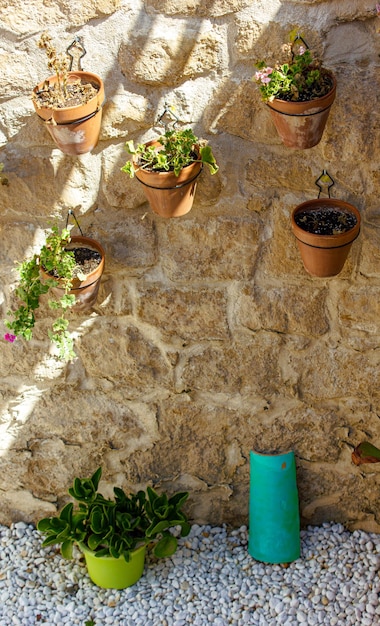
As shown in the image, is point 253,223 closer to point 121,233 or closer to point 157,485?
point 121,233

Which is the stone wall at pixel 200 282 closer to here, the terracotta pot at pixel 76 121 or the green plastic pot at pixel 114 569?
the terracotta pot at pixel 76 121

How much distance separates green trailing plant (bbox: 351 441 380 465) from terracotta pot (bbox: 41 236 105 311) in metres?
1.05

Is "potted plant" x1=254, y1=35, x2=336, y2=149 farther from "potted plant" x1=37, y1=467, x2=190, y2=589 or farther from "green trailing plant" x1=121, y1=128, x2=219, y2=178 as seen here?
"potted plant" x1=37, y1=467, x2=190, y2=589

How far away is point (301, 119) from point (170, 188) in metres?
0.42

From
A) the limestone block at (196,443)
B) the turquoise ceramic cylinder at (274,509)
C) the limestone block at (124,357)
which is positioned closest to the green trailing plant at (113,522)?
the limestone block at (196,443)

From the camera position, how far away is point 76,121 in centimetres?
224

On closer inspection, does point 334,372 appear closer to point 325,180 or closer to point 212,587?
point 325,180

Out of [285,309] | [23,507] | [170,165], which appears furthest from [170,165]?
[23,507]

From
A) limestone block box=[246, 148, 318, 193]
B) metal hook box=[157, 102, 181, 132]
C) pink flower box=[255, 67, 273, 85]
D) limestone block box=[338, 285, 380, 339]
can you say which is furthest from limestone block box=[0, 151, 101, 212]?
limestone block box=[338, 285, 380, 339]

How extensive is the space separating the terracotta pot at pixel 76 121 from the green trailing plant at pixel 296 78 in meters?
0.47

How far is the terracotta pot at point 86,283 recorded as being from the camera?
249 centimetres

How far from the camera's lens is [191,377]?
287 cm

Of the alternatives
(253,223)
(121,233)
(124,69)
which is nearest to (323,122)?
(253,223)

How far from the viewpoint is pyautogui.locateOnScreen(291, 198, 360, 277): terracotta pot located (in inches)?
91.3
